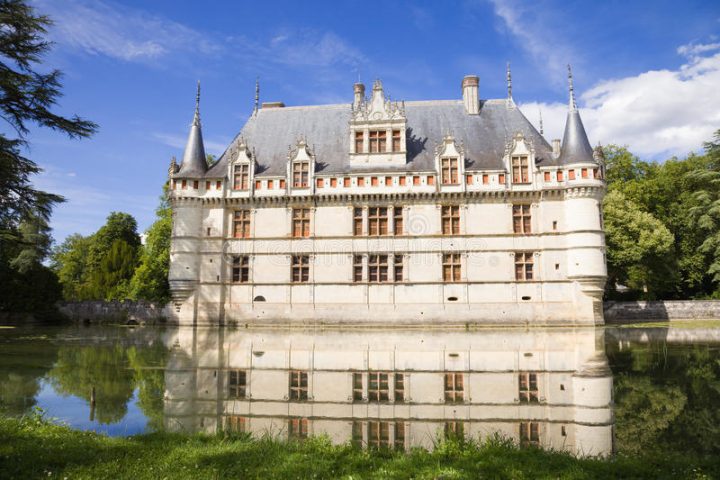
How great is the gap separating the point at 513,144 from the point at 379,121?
7460 mm

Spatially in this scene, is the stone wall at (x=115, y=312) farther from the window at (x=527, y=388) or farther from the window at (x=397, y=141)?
the window at (x=527, y=388)

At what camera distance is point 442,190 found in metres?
27.8

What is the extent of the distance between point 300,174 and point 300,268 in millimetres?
5266

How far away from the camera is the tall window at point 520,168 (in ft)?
91.2

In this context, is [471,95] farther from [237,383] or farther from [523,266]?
[237,383]

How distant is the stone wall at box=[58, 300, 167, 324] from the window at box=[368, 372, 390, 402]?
22070 mm

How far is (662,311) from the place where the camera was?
29047 mm

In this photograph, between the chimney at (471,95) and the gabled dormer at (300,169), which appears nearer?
the gabled dormer at (300,169)

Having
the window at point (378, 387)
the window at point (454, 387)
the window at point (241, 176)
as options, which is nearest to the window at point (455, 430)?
the window at point (454, 387)

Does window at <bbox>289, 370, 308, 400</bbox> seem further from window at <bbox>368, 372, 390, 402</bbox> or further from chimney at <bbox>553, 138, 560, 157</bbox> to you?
chimney at <bbox>553, 138, 560, 157</bbox>

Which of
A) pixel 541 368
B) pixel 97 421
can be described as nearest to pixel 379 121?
pixel 541 368

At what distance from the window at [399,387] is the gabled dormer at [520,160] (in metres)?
19.0

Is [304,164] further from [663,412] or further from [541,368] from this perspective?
[663,412]

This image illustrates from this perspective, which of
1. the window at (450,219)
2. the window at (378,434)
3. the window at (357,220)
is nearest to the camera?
the window at (378,434)
